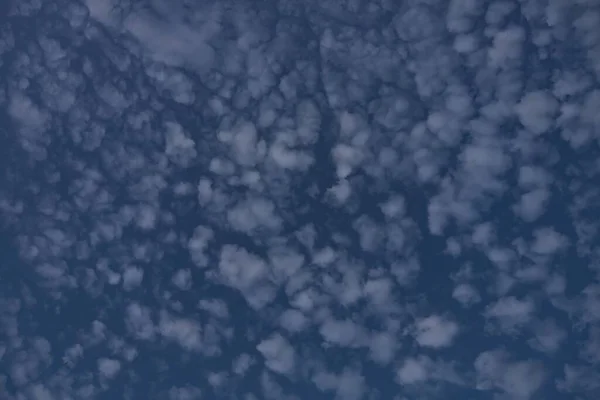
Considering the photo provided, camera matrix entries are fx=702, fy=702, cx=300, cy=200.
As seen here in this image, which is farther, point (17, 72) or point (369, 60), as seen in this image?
point (17, 72)

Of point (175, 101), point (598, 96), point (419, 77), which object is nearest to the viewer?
point (598, 96)

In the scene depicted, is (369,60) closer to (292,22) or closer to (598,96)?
(292,22)

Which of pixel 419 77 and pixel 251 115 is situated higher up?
pixel 419 77

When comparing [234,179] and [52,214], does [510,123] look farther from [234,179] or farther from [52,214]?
[52,214]

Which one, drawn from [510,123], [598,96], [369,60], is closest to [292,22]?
[369,60]

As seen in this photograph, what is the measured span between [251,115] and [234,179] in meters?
1.55

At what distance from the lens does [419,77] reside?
1570 cm

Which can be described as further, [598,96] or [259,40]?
[259,40]

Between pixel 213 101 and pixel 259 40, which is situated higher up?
pixel 259 40

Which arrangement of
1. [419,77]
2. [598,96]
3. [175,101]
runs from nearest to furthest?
1. [598,96]
2. [419,77]
3. [175,101]

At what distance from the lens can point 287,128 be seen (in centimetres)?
1617

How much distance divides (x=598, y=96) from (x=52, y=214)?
12887 millimetres

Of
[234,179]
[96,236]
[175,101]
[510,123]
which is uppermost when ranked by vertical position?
[510,123]

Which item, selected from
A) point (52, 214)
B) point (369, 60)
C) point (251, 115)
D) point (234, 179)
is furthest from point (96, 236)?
point (369, 60)
